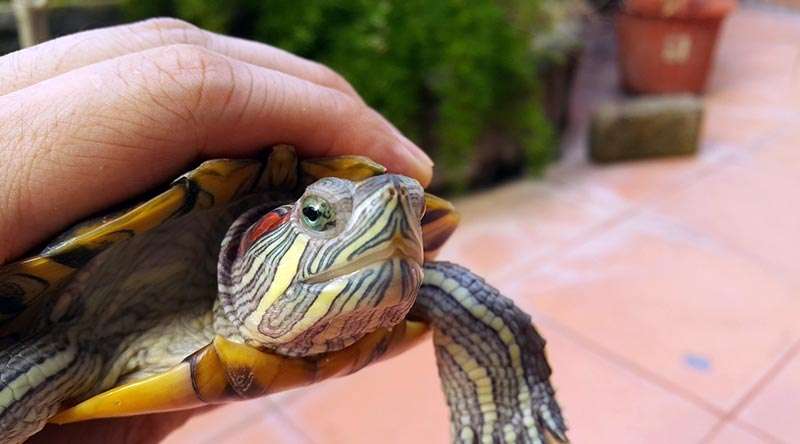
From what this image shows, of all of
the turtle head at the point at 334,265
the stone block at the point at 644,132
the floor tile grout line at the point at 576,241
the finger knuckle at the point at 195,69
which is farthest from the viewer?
the stone block at the point at 644,132

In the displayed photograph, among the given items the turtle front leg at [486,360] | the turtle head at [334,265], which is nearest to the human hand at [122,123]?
the turtle head at [334,265]

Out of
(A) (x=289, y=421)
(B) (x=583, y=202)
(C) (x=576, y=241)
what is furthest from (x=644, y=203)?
(A) (x=289, y=421)

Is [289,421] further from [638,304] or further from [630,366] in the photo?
[638,304]

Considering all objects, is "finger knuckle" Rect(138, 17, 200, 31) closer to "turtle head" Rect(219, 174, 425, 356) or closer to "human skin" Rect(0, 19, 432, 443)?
"human skin" Rect(0, 19, 432, 443)

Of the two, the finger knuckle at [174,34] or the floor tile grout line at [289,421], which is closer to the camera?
the finger knuckle at [174,34]

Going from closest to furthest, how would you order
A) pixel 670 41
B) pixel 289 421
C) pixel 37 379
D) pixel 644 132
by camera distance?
1. pixel 37 379
2. pixel 289 421
3. pixel 644 132
4. pixel 670 41

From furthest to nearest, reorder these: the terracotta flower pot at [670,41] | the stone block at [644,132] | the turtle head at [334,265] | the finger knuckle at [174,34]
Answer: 1. the terracotta flower pot at [670,41]
2. the stone block at [644,132]
3. the finger knuckle at [174,34]
4. the turtle head at [334,265]

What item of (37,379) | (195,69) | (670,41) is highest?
(195,69)

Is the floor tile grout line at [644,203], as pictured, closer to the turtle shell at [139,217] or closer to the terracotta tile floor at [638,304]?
the terracotta tile floor at [638,304]
